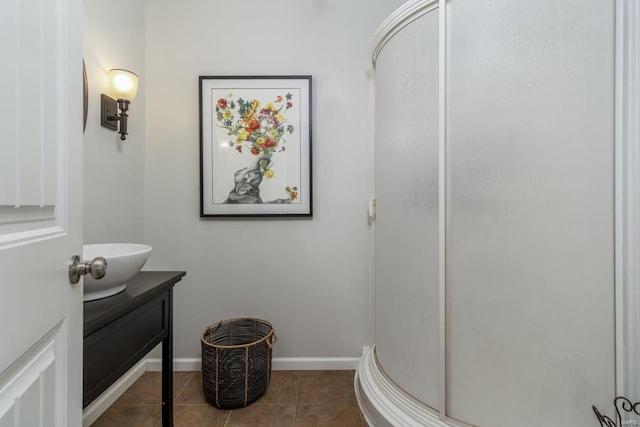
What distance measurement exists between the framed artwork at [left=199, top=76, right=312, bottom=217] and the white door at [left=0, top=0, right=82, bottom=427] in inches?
48.4

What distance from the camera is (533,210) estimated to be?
3.26ft

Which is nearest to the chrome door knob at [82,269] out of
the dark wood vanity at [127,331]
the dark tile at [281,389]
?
the dark wood vanity at [127,331]

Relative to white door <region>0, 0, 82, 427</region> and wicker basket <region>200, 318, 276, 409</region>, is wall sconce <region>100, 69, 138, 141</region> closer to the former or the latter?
white door <region>0, 0, 82, 427</region>

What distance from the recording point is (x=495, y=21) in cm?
103

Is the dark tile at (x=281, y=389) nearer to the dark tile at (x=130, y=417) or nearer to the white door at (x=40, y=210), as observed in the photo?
the dark tile at (x=130, y=417)

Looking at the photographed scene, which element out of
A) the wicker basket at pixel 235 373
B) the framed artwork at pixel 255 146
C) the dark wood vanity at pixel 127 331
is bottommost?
the wicker basket at pixel 235 373

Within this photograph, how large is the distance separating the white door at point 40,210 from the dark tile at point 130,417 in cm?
105

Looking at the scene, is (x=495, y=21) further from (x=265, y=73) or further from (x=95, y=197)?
(x=95, y=197)

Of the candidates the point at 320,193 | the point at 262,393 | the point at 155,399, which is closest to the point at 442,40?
the point at 320,193

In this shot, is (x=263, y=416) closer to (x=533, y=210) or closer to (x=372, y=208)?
(x=372, y=208)

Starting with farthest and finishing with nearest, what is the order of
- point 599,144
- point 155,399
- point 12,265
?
point 155,399, point 599,144, point 12,265

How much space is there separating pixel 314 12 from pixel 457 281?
1779 mm

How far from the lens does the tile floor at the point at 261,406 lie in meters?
1.46

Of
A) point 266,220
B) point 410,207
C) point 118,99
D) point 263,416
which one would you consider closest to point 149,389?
point 263,416
